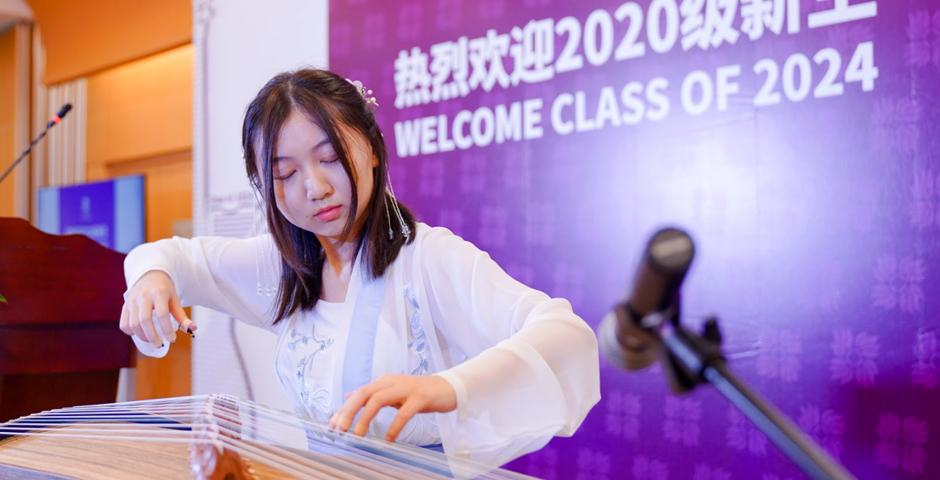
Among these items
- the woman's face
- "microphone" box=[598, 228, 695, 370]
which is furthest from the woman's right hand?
"microphone" box=[598, 228, 695, 370]

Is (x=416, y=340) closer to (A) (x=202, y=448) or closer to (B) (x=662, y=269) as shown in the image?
(A) (x=202, y=448)

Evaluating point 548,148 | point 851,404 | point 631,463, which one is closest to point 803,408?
point 851,404

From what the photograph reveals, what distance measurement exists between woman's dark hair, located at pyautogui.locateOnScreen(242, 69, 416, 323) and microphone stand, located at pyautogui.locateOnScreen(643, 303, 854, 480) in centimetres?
82

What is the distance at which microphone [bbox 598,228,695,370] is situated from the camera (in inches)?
17.4

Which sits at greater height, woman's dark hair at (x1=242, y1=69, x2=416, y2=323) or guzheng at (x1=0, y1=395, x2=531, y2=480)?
woman's dark hair at (x1=242, y1=69, x2=416, y2=323)

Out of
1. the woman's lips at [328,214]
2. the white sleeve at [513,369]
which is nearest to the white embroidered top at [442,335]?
the white sleeve at [513,369]

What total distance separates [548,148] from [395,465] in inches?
74.4

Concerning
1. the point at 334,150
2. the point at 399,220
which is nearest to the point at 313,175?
the point at 334,150

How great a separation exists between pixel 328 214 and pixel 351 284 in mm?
145

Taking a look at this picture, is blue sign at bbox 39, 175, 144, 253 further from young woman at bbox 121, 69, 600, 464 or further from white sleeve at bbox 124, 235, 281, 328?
young woman at bbox 121, 69, 600, 464

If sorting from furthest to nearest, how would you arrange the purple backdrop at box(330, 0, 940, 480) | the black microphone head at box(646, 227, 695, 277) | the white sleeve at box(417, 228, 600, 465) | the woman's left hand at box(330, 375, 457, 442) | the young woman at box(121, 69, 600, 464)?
the purple backdrop at box(330, 0, 940, 480) → the young woman at box(121, 69, 600, 464) → the white sleeve at box(417, 228, 600, 465) → the woman's left hand at box(330, 375, 457, 442) → the black microphone head at box(646, 227, 695, 277)

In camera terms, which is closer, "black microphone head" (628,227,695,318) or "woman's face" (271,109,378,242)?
"black microphone head" (628,227,695,318)

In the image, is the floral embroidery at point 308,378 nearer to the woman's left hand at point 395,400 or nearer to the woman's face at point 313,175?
the woman's face at point 313,175

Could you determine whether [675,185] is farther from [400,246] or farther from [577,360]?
[577,360]
